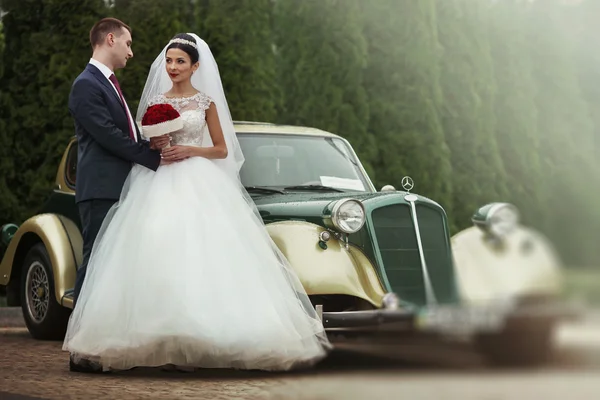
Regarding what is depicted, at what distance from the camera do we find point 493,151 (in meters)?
1.14

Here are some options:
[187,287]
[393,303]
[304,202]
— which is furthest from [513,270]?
[304,202]

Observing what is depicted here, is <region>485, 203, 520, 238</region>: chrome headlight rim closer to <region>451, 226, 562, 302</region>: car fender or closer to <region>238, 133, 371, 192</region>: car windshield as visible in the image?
<region>451, 226, 562, 302</region>: car fender

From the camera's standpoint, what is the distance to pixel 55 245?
7.73 m

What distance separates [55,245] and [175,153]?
6.66 feet

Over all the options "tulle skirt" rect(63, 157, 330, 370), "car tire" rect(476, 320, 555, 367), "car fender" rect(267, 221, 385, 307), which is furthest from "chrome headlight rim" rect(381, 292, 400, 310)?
"car fender" rect(267, 221, 385, 307)

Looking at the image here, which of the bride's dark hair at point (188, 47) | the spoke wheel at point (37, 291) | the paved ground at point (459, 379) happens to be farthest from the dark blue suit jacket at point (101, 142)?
the paved ground at point (459, 379)

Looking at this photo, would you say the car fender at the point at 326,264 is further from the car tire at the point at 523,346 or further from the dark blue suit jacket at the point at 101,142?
the car tire at the point at 523,346

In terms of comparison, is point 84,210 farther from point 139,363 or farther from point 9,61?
point 9,61

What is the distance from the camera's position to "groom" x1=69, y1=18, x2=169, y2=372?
5953 millimetres

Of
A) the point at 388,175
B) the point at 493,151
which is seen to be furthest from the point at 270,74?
the point at 493,151

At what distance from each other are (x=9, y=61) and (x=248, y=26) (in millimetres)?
2927

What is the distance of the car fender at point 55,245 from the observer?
7551mm

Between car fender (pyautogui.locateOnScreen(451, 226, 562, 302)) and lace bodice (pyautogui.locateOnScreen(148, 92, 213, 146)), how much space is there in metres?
5.48

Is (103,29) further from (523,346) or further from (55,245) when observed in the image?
(523,346)
